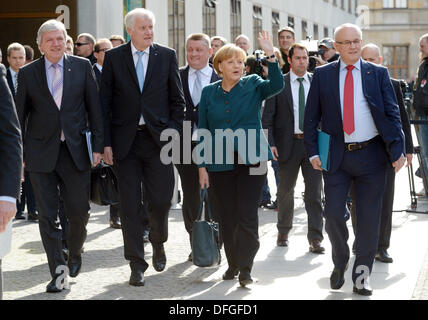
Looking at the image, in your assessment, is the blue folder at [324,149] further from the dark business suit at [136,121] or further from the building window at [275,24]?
→ the building window at [275,24]

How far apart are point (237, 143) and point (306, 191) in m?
2.20

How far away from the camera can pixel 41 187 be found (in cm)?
742

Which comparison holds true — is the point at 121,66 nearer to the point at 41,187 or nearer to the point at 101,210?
the point at 41,187

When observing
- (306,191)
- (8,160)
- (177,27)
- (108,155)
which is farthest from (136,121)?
(177,27)

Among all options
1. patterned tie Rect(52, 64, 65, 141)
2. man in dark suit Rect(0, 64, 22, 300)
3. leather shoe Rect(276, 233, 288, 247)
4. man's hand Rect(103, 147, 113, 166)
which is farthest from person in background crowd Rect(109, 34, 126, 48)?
man in dark suit Rect(0, 64, 22, 300)

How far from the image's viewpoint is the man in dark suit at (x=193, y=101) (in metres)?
8.73

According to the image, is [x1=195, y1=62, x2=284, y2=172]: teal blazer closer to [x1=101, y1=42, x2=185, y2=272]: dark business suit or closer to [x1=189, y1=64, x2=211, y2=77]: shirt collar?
[x1=101, y1=42, x2=185, y2=272]: dark business suit

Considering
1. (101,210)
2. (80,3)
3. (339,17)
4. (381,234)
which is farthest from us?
(339,17)

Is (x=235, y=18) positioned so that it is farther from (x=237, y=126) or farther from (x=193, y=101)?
(x=237, y=126)

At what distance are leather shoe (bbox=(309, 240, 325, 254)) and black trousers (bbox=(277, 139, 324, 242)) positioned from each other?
0.13ft

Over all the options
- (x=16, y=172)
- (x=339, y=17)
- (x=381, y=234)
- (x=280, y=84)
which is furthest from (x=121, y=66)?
(x=339, y=17)

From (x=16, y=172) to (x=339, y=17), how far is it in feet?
151

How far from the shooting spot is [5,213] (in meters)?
4.16

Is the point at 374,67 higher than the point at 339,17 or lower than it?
lower
